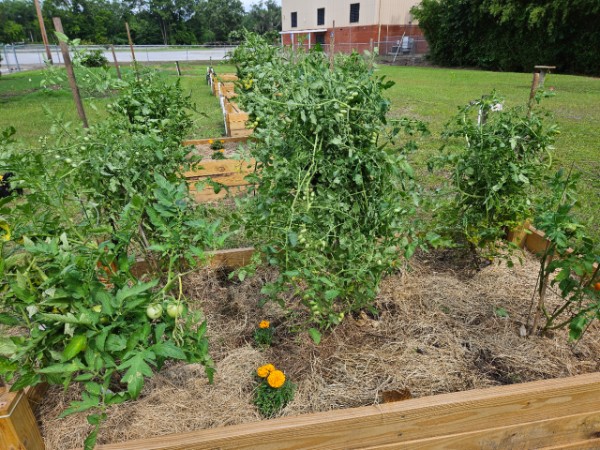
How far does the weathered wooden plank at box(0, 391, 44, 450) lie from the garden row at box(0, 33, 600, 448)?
13 millimetres

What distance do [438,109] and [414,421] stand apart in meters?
9.12

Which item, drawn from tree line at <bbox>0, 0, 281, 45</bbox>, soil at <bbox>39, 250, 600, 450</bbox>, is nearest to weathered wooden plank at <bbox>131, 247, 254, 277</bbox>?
soil at <bbox>39, 250, 600, 450</bbox>

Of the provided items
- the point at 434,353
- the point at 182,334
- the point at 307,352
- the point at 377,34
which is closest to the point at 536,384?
the point at 434,353

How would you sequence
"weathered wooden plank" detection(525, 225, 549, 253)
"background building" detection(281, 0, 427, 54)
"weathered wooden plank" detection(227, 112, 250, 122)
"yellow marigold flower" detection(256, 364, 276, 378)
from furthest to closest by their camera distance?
"background building" detection(281, 0, 427, 54) < "weathered wooden plank" detection(227, 112, 250, 122) < "weathered wooden plank" detection(525, 225, 549, 253) < "yellow marigold flower" detection(256, 364, 276, 378)

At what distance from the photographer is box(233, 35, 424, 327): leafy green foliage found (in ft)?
5.51


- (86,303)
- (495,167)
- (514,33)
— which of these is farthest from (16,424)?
(514,33)

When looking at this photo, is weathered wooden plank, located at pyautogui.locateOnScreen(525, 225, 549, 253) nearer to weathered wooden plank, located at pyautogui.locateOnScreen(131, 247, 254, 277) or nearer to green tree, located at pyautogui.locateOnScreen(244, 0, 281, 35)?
weathered wooden plank, located at pyautogui.locateOnScreen(131, 247, 254, 277)

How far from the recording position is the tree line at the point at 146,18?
183 feet

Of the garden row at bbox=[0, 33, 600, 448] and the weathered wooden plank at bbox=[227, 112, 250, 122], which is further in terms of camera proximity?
the weathered wooden plank at bbox=[227, 112, 250, 122]

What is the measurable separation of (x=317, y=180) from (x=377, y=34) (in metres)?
33.5

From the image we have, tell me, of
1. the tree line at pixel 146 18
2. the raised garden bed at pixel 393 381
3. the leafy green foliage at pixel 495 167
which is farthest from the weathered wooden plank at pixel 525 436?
the tree line at pixel 146 18

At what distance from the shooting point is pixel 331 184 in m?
1.80

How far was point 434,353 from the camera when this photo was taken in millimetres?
2031

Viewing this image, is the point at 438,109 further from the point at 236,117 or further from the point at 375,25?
the point at 375,25
